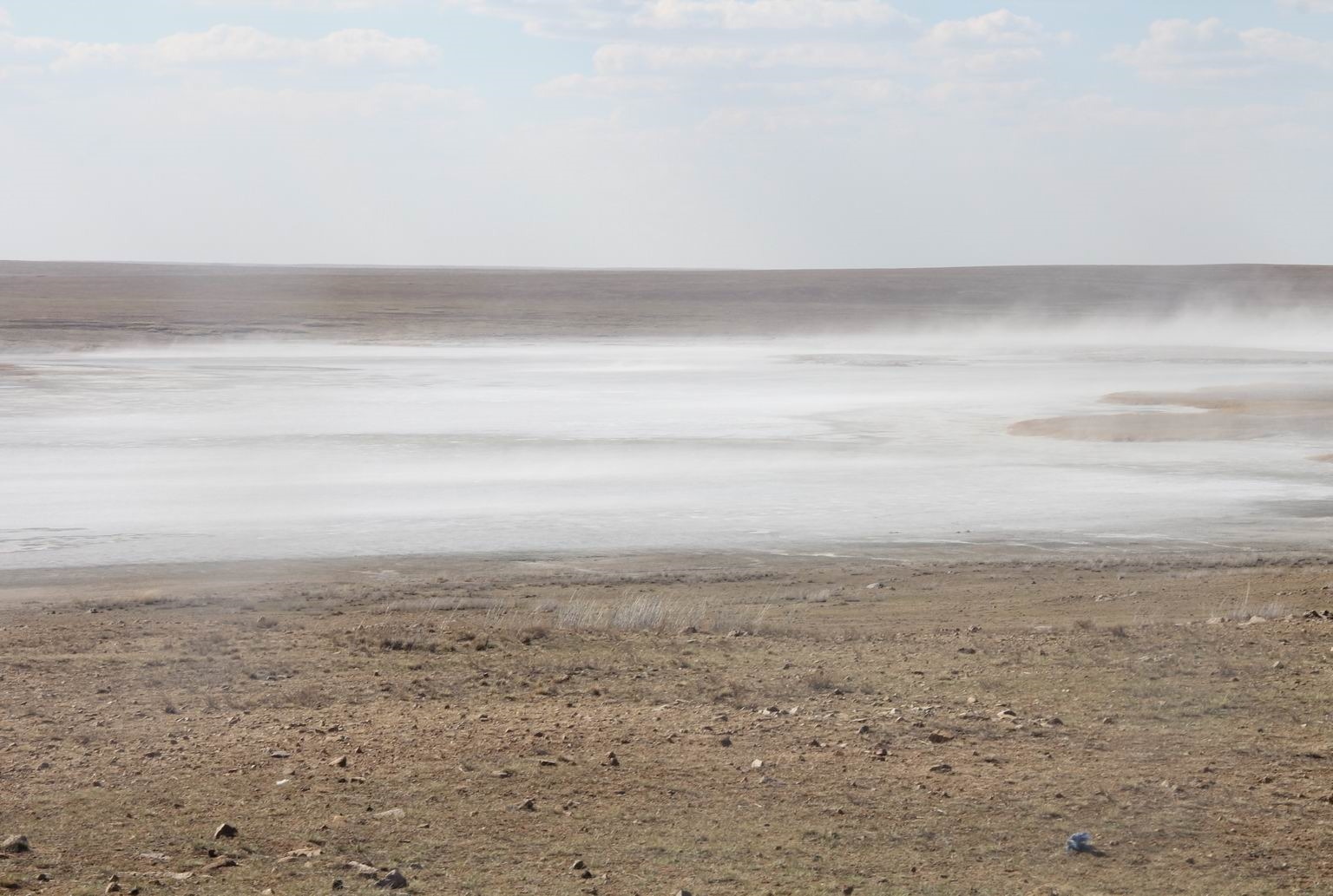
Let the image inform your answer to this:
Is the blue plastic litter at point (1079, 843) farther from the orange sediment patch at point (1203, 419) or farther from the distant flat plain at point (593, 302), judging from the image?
the distant flat plain at point (593, 302)

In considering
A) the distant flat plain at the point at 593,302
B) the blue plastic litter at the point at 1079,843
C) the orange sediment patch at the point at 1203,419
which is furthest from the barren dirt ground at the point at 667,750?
the distant flat plain at the point at 593,302

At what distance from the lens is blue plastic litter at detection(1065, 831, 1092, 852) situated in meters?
6.02

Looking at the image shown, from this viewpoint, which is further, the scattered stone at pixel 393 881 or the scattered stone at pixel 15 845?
the scattered stone at pixel 15 845

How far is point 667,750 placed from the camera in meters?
7.39

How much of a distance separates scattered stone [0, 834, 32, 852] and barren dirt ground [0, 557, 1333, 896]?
0.26 feet

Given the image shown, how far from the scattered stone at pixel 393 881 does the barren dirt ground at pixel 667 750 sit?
0.06m

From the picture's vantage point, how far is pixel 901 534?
17.2 metres

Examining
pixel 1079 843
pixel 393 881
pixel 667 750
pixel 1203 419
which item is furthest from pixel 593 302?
pixel 393 881

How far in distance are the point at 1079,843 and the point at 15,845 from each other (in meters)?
4.11

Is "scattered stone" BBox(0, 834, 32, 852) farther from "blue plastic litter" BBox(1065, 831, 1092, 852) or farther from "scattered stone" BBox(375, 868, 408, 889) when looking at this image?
"blue plastic litter" BBox(1065, 831, 1092, 852)

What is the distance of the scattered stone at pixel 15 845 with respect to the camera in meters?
5.97

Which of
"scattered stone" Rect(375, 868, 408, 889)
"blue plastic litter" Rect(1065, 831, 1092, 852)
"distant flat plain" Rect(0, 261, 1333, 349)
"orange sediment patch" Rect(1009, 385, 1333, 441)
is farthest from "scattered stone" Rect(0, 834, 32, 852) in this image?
"distant flat plain" Rect(0, 261, 1333, 349)

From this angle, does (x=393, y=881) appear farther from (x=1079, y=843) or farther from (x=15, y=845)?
(x=1079, y=843)

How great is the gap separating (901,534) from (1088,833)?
11.1 meters
